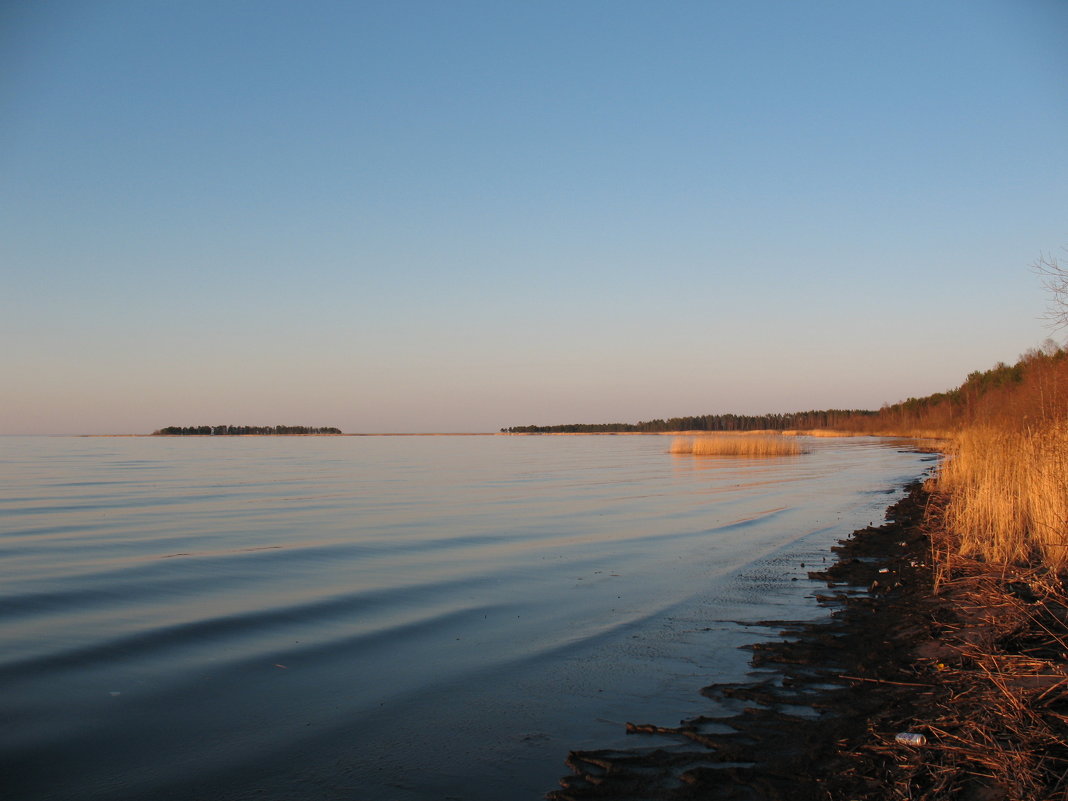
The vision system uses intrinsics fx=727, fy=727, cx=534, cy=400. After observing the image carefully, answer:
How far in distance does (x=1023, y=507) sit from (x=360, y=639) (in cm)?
930

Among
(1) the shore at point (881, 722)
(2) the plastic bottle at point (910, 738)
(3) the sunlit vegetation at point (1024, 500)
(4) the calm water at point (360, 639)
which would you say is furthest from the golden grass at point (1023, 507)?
(2) the plastic bottle at point (910, 738)

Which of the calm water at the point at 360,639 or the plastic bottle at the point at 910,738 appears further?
the calm water at the point at 360,639

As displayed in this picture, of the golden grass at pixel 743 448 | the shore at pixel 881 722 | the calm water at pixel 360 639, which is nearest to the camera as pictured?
the shore at pixel 881 722

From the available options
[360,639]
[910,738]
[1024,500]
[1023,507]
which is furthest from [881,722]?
[1024,500]

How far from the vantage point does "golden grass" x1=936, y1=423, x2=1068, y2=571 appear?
873 centimetres

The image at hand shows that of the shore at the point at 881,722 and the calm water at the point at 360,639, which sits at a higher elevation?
the shore at the point at 881,722

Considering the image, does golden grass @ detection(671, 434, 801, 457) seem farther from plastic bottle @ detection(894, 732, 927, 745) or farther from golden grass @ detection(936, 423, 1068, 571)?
plastic bottle @ detection(894, 732, 927, 745)

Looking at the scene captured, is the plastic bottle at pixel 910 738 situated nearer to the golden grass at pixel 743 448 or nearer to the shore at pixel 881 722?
the shore at pixel 881 722

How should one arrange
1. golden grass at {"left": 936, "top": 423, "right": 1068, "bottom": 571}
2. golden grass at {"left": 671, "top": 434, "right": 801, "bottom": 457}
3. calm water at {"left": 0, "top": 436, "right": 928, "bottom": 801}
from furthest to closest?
golden grass at {"left": 671, "top": 434, "right": 801, "bottom": 457} < golden grass at {"left": 936, "top": 423, "right": 1068, "bottom": 571} < calm water at {"left": 0, "top": 436, "right": 928, "bottom": 801}

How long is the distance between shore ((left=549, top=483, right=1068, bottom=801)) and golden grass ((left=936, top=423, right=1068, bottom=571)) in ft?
5.87

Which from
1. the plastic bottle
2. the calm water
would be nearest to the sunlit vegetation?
the calm water

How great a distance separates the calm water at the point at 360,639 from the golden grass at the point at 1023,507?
2239 millimetres

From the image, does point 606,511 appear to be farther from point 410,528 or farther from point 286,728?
point 286,728

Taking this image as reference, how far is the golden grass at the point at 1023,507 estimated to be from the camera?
28.6 ft
